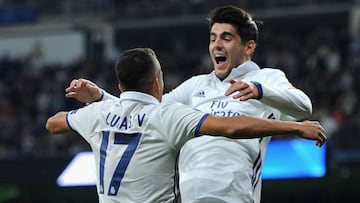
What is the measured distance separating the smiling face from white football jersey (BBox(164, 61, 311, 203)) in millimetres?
49

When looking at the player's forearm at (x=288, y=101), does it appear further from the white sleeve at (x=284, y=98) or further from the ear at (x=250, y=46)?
the ear at (x=250, y=46)

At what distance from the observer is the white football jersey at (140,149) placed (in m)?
5.57

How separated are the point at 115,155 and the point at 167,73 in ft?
60.0

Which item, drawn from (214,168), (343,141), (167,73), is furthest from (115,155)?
(167,73)

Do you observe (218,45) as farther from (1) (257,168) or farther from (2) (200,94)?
(1) (257,168)

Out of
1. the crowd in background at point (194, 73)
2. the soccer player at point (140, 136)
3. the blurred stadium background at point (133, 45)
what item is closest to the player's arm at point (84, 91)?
the soccer player at point (140, 136)

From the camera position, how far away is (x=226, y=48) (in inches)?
251

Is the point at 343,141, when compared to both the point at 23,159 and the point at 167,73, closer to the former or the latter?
the point at 23,159

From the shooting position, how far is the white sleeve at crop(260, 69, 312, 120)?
5.88 metres

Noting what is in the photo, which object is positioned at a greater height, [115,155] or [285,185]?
[115,155]

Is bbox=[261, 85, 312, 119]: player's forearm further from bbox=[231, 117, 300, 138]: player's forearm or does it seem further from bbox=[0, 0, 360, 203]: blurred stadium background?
bbox=[0, 0, 360, 203]: blurred stadium background

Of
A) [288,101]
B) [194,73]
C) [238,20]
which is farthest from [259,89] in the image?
[194,73]

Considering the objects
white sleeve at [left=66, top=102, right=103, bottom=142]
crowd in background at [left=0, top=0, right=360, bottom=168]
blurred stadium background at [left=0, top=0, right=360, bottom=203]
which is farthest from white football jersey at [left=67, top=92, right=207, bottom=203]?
crowd in background at [left=0, top=0, right=360, bottom=168]

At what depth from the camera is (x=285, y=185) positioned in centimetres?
1541
